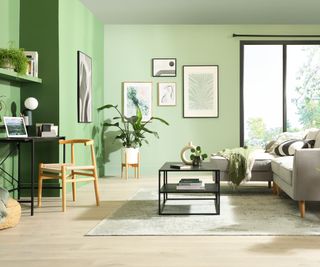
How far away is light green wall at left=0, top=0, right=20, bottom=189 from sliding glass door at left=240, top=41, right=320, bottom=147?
3980 millimetres

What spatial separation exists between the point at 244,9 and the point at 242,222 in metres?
4.00

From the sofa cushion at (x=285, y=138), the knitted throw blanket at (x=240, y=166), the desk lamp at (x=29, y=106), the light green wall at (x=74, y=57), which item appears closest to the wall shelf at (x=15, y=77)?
the desk lamp at (x=29, y=106)

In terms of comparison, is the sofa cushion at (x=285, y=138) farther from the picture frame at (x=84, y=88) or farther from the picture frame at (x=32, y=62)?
the picture frame at (x=32, y=62)

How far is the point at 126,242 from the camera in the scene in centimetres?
343

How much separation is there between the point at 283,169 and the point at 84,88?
311 centimetres

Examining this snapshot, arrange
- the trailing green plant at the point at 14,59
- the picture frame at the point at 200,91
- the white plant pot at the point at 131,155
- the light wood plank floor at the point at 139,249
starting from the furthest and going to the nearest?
the picture frame at the point at 200,91
the white plant pot at the point at 131,155
the trailing green plant at the point at 14,59
the light wood plank floor at the point at 139,249

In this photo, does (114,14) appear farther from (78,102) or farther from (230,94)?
(230,94)

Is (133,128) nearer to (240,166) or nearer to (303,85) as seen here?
(240,166)

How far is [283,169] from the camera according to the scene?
497 cm

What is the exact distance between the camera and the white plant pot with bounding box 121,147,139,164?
779cm

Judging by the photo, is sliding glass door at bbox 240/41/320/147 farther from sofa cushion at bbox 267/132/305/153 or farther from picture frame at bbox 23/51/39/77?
picture frame at bbox 23/51/39/77

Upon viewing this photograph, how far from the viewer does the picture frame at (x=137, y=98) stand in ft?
27.4

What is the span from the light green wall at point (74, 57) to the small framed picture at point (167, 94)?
103cm

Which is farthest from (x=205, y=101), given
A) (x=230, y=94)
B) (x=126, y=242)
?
(x=126, y=242)
